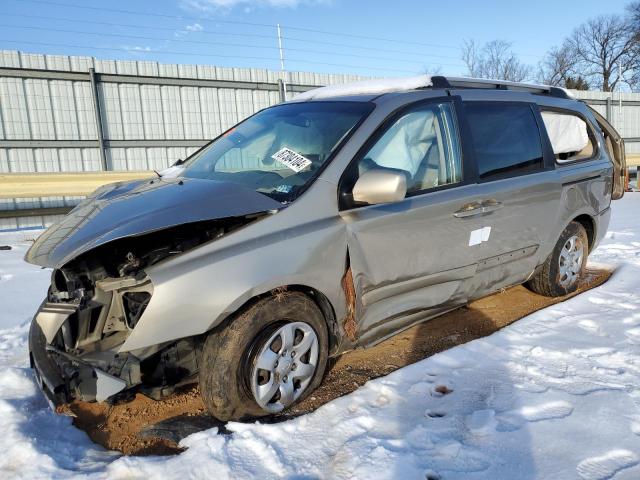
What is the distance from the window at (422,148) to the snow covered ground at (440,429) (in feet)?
3.83

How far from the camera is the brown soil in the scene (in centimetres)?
257

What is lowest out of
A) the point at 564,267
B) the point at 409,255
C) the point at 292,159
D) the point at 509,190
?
the point at 564,267

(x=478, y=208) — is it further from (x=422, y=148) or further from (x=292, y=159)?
(x=292, y=159)

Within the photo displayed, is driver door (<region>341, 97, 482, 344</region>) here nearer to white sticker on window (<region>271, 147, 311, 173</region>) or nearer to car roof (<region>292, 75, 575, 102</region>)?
car roof (<region>292, 75, 575, 102</region>)

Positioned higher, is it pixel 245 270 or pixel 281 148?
pixel 281 148

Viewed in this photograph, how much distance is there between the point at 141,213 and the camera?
7.97 feet

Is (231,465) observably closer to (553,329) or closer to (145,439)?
(145,439)

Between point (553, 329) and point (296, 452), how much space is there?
230 centimetres

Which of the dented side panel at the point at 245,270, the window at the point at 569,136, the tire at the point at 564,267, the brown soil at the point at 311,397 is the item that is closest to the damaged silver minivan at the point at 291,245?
the dented side panel at the point at 245,270

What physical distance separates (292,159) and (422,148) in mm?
902

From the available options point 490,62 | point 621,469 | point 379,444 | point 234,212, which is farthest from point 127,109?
point 490,62

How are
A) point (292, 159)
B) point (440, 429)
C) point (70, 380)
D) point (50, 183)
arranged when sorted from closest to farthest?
point (70, 380) → point (440, 429) → point (292, 159) → point (50, 183)

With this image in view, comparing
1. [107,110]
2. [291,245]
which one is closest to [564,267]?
[291,245]

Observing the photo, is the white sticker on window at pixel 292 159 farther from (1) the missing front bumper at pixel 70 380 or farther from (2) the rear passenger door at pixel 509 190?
(1) the missing front bumper at pixel 70 380
